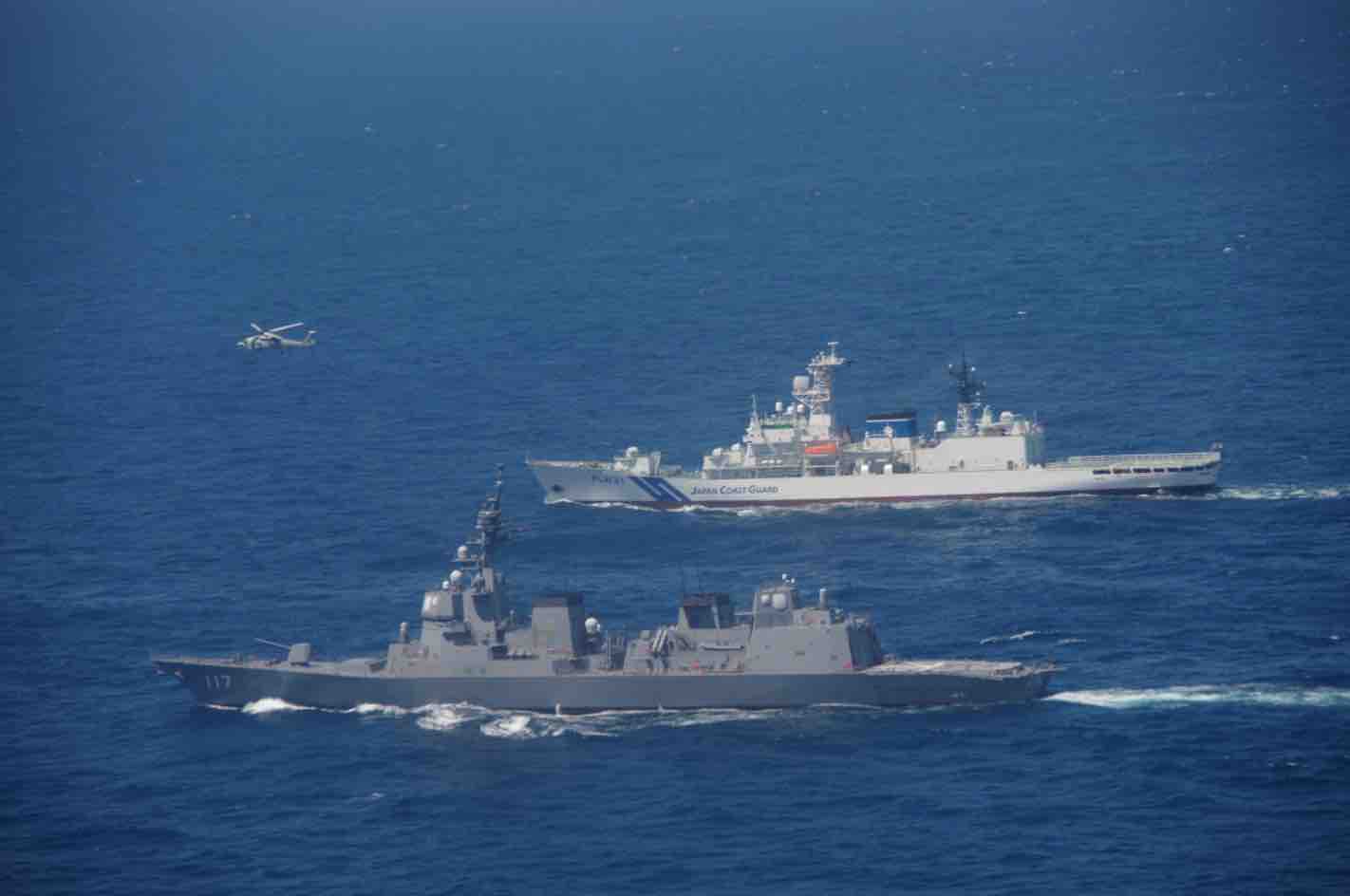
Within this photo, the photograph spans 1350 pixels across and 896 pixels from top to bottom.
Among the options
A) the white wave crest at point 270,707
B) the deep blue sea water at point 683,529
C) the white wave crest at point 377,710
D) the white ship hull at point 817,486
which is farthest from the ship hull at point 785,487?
the white wave crest at point 377,710

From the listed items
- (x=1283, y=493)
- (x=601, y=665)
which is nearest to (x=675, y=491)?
(x=1283, y=493)

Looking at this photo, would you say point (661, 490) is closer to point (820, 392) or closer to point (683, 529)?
point (683, 529)

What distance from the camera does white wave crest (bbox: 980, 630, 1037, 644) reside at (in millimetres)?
91750

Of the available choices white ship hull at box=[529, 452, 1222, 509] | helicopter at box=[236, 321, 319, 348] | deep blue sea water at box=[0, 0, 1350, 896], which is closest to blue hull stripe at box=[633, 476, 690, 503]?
white ship hull at box=[529, 452, 1222, 509]

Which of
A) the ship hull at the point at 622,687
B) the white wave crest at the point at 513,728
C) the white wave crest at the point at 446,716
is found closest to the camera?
the ship hull at the point at 622,687

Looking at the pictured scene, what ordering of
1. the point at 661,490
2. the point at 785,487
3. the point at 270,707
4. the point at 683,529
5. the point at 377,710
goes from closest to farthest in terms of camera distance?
the point at 377,710 < the point at 270,707 < the point at 683,529 < the point at 661,490 < the point at 785,487

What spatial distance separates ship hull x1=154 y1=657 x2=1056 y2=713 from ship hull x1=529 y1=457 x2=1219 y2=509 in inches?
1335

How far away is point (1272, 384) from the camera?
429 feet

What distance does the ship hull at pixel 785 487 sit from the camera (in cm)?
11988

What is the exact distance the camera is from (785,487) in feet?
403

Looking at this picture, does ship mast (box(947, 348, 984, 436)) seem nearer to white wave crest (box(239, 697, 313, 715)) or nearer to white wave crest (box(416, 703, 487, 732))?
white wave crest (box(416, 703, 487, 732))

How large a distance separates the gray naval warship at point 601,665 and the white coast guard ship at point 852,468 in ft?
102

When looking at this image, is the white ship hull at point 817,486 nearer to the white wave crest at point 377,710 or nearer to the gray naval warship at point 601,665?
the gray naval warship at point 601,665

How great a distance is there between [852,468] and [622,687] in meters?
40.3
